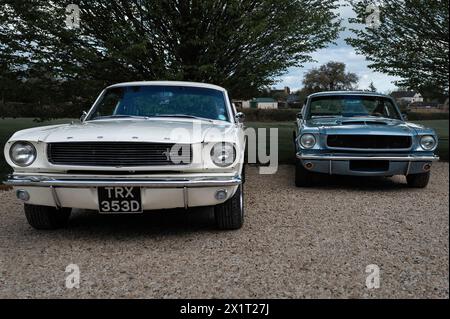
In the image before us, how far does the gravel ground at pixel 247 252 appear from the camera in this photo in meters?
2.60

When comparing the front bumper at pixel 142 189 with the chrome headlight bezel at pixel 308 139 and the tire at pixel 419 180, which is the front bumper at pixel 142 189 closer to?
the chrome headlight bezel at pixel 308 139

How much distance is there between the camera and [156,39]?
858cm

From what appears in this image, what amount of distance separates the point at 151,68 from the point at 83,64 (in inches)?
51.1

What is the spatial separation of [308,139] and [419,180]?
63.9 inches

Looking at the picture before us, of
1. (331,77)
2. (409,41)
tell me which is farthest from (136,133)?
(331,77)

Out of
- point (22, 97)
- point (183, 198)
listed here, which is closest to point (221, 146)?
point (183, 198)

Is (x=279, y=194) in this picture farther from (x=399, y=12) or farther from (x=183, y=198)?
(x=399, y=12)

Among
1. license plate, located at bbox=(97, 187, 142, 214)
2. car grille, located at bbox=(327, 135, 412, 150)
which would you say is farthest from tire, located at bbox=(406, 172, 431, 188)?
license plate, located at bbox=(97, 187, 142, 214)

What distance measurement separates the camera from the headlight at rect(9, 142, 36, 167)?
3662mm

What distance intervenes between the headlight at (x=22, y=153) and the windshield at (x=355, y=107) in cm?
464

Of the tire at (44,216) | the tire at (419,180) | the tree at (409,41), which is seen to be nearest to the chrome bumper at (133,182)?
the tire at (44,216)

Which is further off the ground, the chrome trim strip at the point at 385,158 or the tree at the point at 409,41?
the tree at the point at 409,41

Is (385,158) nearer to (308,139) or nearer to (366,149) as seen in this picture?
(366,149)

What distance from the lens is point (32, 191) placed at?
3592 mm
